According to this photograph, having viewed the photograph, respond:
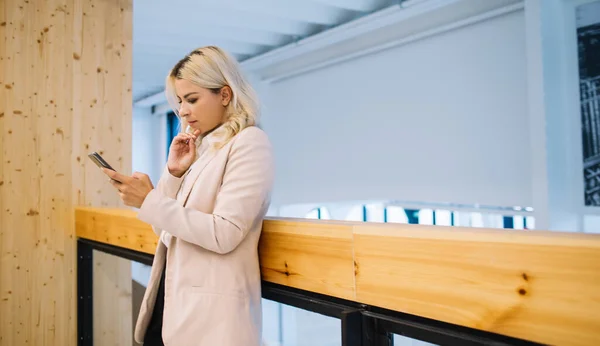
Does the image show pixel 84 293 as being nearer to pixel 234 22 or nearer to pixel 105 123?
pixel 105 123

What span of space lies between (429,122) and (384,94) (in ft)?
2.25

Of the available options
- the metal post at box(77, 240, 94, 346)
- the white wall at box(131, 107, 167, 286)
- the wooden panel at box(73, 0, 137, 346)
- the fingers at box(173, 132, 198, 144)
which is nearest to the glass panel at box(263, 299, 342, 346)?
the fingers at box(173, 132, 198, 144)

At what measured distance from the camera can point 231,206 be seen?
1296 mm

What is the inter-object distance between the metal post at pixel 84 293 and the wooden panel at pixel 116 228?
0.36 ft

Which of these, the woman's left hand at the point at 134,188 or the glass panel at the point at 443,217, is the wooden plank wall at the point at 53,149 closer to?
the woman's left hand at the point at 134,188

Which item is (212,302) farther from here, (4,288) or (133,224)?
(4,288)

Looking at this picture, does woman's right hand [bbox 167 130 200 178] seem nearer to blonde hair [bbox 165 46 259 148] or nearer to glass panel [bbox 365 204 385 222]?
blonde hair [bbox 165 46 259 148]

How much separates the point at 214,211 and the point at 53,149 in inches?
74.9

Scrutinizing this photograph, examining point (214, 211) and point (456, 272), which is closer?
point (456, 272)

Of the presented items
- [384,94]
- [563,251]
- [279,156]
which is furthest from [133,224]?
[279,156]

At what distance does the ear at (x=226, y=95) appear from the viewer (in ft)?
4.97

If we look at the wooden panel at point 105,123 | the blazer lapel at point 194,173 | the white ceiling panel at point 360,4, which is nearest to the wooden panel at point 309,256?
the blazer lapel at point 194,173

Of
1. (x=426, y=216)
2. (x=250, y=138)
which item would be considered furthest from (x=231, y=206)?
(x=426, y=216)

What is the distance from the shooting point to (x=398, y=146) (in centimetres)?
517
